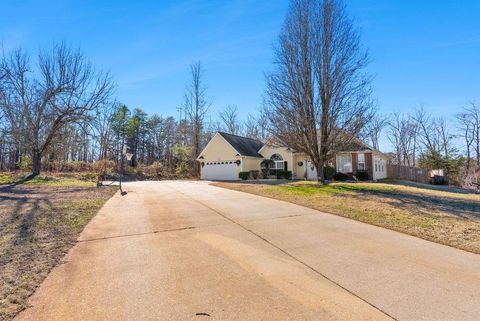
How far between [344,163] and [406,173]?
9235 millimetres

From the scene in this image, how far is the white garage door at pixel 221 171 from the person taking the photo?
2733 cm

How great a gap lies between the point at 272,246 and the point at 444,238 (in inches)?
143

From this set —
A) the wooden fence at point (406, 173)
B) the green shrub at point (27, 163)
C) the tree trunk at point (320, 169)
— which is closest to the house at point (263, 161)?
the wooden fence at point (406, 173)

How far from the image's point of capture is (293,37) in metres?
17.0

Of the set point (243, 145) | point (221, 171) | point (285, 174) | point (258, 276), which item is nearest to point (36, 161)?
point (221, 171)

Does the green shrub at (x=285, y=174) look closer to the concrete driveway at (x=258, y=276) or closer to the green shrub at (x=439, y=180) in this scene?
the green shrub at (x=439, y=180)

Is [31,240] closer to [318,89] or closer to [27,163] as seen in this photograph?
[318,89]

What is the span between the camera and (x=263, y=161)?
28000 mm

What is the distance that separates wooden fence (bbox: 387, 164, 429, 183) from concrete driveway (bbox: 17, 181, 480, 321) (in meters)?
25.1

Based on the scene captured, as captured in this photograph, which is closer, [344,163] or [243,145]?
[344,163]

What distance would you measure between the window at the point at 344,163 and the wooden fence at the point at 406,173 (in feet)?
22.2

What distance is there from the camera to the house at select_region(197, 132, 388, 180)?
950 inches

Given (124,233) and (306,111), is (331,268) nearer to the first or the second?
(124,233)

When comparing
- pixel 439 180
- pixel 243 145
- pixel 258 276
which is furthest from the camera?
pixel 243 145
